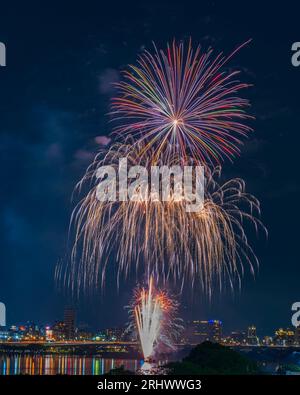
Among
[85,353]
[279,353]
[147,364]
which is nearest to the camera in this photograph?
[147,364]

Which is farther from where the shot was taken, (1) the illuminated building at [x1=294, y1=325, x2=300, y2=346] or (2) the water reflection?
(1) the illuminated building at [x1=294, y1=325, x2=300, y2=346]

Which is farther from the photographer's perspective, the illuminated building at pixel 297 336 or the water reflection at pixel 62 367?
the illuminated building at pixel 297 336

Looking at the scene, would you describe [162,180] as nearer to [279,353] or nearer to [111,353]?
[279,353]

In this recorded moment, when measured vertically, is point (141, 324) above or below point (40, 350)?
above

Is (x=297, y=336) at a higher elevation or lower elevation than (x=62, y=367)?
lower

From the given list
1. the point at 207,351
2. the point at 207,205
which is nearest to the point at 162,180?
the point at 207,205

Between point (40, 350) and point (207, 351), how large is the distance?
12852cm

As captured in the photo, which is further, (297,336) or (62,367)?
(297,336)
